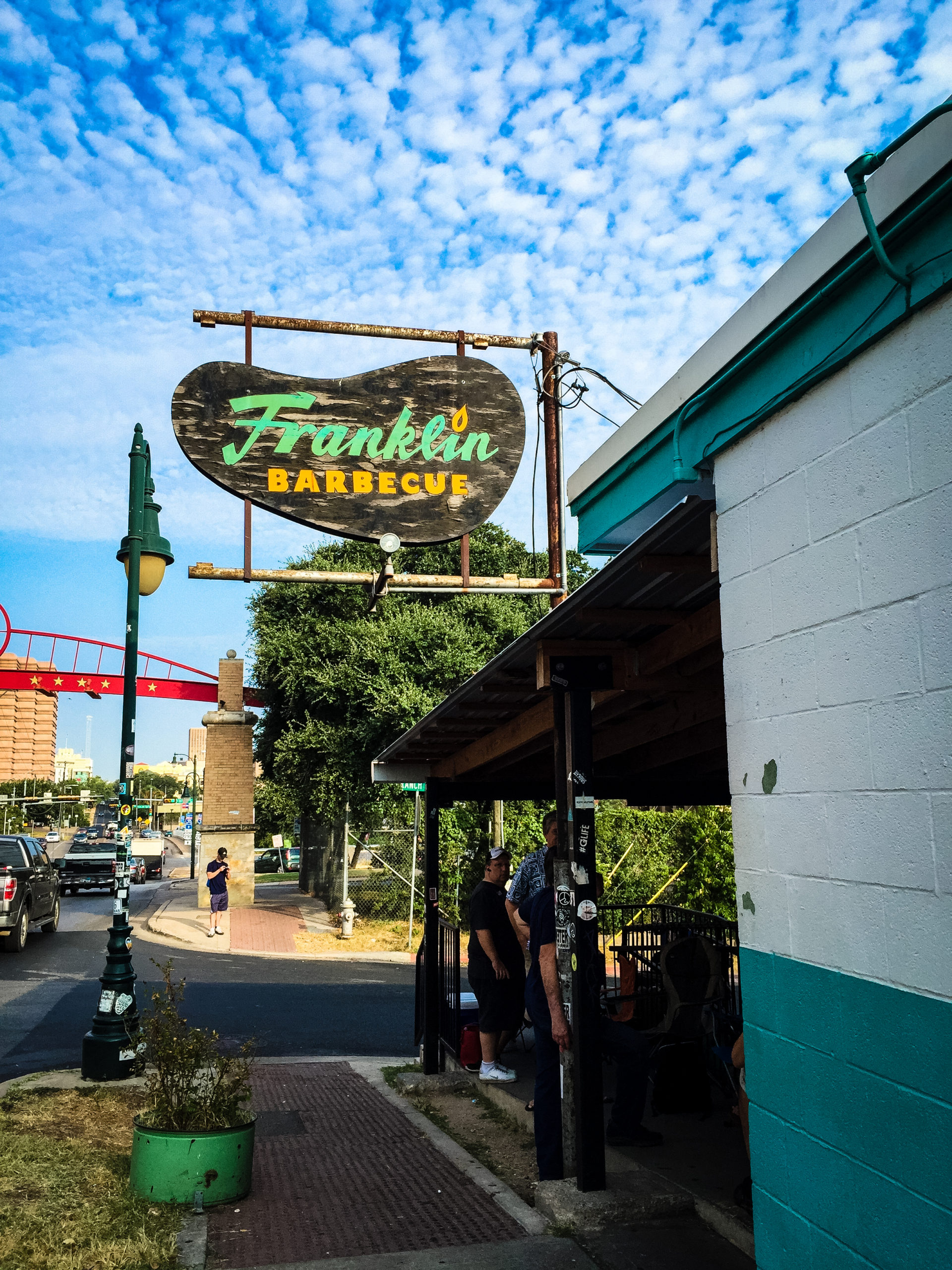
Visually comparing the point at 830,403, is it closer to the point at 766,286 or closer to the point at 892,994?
the point at 766,286

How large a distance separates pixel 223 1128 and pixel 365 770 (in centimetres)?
1590

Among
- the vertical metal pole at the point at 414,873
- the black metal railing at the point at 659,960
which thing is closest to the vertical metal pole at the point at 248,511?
the black metal railing at the point at 659,960

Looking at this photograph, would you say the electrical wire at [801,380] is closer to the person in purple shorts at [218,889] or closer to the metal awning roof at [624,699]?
the metal awning roof at [624,699]

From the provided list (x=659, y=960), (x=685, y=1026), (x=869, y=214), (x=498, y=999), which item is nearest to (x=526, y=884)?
(x=498, y=999)

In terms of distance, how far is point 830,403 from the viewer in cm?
284

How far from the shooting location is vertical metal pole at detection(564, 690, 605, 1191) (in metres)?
5.21

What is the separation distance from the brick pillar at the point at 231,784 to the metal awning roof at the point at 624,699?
57.2 feet

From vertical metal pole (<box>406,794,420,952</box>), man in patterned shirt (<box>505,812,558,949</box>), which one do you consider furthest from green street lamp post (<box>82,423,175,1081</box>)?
vertical metal pole (<box>406,794,420,952</box>)

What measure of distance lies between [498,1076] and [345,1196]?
2.53m

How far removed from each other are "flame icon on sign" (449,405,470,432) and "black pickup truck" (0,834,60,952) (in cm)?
1148

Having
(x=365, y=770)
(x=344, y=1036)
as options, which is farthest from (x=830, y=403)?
(x=365, y=770)

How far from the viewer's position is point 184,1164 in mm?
5258

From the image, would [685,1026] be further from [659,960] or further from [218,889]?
[218,889]

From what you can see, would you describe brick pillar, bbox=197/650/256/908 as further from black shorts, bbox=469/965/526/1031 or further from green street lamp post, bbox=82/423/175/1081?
black shorts, bbox=469/965/526/1031
